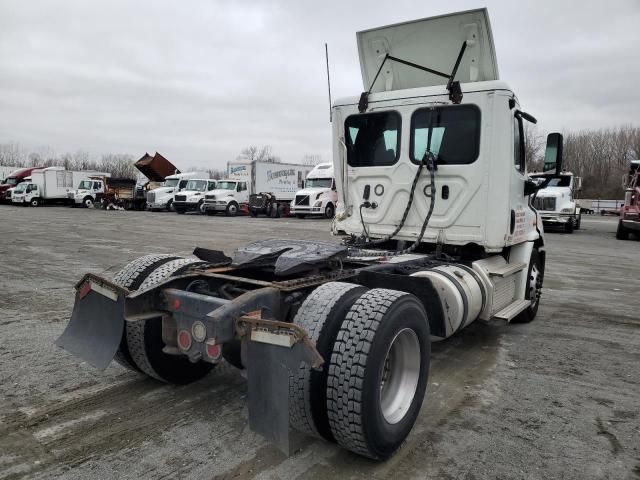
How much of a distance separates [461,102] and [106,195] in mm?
37798

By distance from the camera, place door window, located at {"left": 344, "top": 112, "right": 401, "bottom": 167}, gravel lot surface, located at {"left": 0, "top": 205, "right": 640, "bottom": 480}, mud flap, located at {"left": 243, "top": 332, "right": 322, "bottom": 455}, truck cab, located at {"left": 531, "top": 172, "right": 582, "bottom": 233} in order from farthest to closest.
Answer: truck cab, located at {"left": 531, "top": 172, "right": 582, "bottom": 233}
door window, located at {"left": 344, "top": 112, "right": 401, "bottom": 167}
gravel lot surface, located at {"left": 0, "top": 205, "right": 640, "bottom": 480}
mud flap, located at {"left": 243, "top": 332, "right": 322, "bottom": 455}

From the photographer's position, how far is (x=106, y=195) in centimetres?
3825

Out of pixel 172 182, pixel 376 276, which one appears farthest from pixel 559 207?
pixel 172 182

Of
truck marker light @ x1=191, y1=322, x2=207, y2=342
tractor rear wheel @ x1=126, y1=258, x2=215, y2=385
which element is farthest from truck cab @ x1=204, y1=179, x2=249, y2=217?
truck marker light @ x1=191, y1=322, x2=207, y2=342

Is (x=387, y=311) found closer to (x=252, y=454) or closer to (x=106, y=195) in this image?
(x=252, y=454)

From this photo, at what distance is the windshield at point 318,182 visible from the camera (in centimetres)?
2835

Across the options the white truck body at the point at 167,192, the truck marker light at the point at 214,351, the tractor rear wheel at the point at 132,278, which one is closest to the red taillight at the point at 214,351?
the truck marker light at the point at 214,351

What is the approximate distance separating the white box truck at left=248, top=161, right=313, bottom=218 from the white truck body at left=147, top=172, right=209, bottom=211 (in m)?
6.26

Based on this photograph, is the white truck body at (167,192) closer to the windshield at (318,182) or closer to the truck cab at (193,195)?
the truck cab at (193,195)

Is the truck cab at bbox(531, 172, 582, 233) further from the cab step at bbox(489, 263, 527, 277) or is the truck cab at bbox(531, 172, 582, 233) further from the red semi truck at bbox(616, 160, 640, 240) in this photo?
the cab step at bbox(489, 263, 527, 277)

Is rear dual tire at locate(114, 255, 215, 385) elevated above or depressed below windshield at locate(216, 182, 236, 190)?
below

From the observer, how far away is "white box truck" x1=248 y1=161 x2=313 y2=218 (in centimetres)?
3065

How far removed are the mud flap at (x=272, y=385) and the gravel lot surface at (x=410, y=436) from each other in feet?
1.30

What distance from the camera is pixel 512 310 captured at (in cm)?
527
